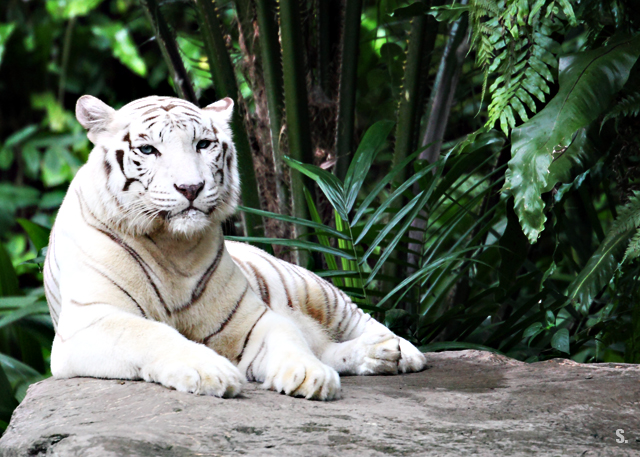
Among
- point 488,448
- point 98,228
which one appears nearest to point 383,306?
point 98,228

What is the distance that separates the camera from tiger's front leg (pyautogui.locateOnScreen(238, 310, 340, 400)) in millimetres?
1368

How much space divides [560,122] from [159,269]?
1066 millimetres

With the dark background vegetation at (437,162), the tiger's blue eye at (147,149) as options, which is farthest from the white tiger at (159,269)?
the dark background vegetation at (437,162)

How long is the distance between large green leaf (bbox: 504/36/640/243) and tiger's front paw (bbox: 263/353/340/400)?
585mm

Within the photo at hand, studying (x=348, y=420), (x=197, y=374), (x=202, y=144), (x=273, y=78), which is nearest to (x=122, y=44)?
(x=273, y=78)

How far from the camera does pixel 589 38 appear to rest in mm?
1917

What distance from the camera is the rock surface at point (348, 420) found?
1.00m

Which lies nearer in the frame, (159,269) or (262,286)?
(159,269)

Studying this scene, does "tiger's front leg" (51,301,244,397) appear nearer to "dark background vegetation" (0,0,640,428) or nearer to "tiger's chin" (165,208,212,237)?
"tiger's chin" (165,208,212,237)

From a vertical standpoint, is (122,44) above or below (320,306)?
above

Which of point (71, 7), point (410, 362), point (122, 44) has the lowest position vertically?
point (410, 362)

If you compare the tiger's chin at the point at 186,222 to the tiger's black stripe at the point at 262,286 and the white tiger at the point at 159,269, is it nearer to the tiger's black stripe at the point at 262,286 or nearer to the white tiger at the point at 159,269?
the white tiger at the point at 159,269

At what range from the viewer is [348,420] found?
1.17m

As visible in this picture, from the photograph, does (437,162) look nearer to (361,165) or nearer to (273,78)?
(361,165)
